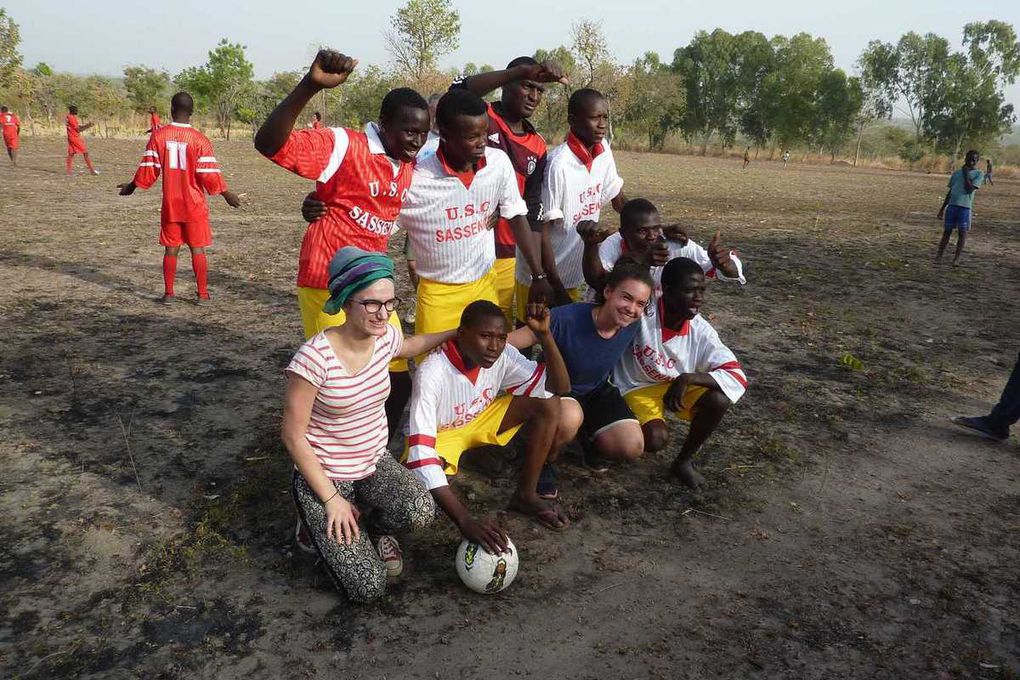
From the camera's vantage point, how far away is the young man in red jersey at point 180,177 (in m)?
7.26

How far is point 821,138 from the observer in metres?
68.2

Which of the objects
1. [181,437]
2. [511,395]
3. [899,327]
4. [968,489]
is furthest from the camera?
[899,327]

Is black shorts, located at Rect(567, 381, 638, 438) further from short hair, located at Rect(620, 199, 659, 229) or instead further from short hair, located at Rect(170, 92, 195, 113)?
short hair, located at Rect(170, 92, 195, 113)

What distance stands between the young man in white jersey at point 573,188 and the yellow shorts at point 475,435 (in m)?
1.09

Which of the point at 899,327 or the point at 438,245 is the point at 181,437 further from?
the point at 899,327

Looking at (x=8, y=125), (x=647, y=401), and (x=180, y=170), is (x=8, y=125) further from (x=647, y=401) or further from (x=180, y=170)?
(x=647, y=401)

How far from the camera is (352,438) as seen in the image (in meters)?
3.27

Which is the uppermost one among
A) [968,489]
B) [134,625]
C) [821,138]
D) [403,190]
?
[821,138]

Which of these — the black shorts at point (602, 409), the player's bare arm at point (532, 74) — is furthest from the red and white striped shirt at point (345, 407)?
the player's bare arm at point (532, 74)

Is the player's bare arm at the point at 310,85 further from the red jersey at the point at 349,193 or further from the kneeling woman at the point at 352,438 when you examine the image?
the kneeling woman at the point at 352,438

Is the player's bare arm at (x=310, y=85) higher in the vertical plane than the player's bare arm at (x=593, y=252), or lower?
higher

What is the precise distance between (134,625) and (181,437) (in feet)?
6.15

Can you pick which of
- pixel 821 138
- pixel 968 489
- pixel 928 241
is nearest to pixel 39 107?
pixel 928 241

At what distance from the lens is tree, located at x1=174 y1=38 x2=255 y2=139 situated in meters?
50.8
